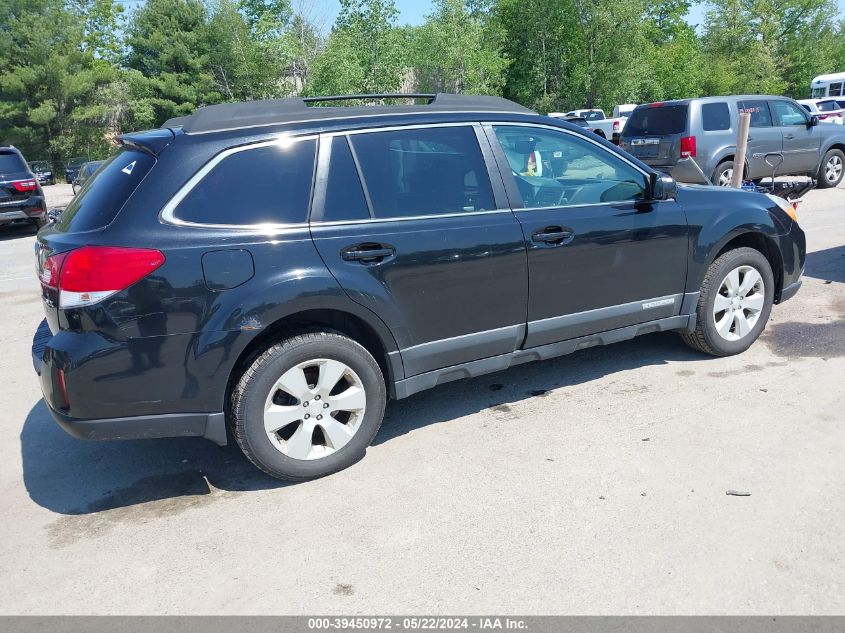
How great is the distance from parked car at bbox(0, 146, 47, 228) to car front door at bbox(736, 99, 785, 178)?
1309cm

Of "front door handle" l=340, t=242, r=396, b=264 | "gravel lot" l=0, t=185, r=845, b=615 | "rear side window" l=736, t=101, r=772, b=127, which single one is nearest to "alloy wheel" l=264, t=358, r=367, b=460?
"gravel lot" l=0, t=185, r=845, b=615

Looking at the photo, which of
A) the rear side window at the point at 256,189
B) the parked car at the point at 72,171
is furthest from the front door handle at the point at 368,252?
the parked car at the point at 72,171

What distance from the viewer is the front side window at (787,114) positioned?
533 inches

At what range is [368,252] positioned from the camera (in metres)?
3.68

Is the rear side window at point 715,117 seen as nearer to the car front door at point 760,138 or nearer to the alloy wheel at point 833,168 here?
the car front door at point 760,138

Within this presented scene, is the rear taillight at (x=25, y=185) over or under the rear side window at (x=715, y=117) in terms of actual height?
under

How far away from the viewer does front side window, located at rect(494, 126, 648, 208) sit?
4.31 metres

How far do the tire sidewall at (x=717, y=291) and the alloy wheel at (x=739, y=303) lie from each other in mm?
30

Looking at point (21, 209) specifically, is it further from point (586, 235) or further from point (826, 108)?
point (826, 108)

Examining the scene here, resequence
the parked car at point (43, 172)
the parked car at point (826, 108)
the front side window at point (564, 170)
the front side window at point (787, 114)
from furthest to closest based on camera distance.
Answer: the parked car at point (43, 172), the parked car at point (826, 108), the front side window at point (787, 114), the front side window at point (564, 170)

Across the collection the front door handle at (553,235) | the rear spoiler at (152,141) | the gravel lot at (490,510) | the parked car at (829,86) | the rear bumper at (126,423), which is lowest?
the gravel lot at (490,510)
